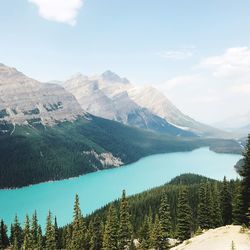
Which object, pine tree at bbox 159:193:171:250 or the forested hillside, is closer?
the forested hillside

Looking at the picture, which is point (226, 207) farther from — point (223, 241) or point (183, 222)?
point (223, 241)

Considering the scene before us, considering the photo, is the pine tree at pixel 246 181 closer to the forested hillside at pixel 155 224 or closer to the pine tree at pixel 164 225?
the forested hillside at pixel 155 224

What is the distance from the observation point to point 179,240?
8194cm

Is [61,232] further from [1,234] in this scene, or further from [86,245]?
[86,245]

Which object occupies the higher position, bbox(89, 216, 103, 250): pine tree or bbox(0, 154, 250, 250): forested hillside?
bbox(0, 154, 250, 250): forested hillside

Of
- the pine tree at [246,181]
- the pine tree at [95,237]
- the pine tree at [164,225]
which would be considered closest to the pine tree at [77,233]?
the pine tree at [95,237]

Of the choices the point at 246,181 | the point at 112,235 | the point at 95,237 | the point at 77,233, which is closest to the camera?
the point at 246,181

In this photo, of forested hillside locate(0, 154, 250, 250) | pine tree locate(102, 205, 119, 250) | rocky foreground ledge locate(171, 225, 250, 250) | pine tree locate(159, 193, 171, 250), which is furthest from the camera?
pine tree locate(102, 205, 119, 250)

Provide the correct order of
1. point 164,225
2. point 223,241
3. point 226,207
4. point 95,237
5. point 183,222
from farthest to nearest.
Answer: point 226,207, point 95,237, point 183,222, point 164,225, point 223,241

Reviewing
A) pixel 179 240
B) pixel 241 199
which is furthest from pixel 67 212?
pixel 241 199

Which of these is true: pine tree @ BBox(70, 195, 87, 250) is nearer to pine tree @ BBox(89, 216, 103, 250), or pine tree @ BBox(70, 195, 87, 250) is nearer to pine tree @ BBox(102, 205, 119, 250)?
pine tree @ BBox(89, 216, 103, 250)

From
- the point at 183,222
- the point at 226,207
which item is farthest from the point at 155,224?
the point at 226,207

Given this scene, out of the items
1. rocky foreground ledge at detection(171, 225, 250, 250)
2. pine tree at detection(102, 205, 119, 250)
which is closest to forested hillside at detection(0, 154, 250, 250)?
pine tree at detection(102, 205, 119, 250)

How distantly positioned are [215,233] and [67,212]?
520 feet
